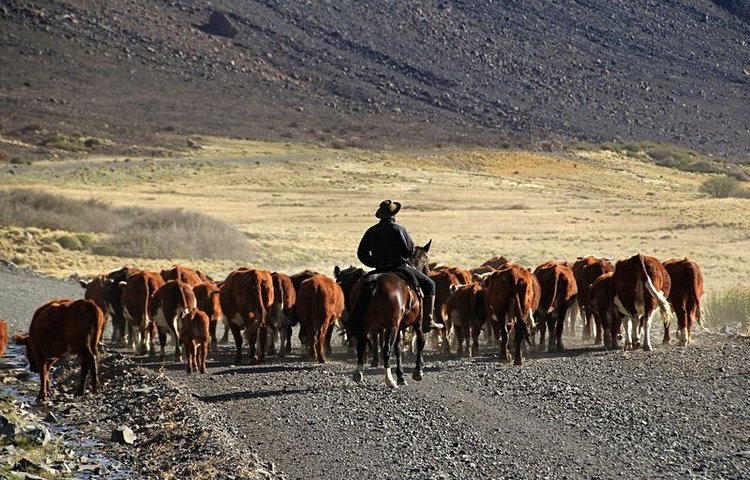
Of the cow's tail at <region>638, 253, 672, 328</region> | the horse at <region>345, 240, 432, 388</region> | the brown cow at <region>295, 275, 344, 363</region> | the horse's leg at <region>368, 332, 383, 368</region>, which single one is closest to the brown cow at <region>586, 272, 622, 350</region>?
the cow's tail at <region>638, 253, 672, 328</region>

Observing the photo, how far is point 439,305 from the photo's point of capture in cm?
2423

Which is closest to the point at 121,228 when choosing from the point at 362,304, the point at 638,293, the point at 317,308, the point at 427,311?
the point at 317,308

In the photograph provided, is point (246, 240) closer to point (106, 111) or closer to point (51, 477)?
point (51, 477)

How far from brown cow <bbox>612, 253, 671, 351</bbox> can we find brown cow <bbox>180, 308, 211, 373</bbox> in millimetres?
6252

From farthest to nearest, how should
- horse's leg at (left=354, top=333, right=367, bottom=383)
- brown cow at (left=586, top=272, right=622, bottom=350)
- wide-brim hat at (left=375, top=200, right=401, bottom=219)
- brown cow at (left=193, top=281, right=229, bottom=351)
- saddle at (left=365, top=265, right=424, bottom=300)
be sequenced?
brown cow at (left=193, top=281, right=229, bottom=351) → brown cow at (left=586, top=272, right=622, bottom=350) → wide-brim hat at (left=375, top=200, right=401, bottom=219) → saddle at (left=365, top=265, right=424, bottom=300) → horse's leg at (left=354, top=333, right=367, bottom=383)

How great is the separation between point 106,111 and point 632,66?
170 feet

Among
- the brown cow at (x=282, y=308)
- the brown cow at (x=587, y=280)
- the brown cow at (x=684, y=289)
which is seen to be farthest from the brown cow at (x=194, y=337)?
the brown cow at (x=684, y=289)

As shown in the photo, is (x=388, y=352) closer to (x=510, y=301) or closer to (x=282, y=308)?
(x=510, y=301)

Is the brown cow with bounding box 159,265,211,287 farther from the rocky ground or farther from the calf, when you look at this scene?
the rocky ground

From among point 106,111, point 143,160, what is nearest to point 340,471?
point 143,160

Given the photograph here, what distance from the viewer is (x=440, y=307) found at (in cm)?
2414

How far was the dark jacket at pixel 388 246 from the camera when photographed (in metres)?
18.5

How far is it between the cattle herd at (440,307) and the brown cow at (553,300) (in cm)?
2

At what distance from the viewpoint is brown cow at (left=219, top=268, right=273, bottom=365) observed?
856 inches
